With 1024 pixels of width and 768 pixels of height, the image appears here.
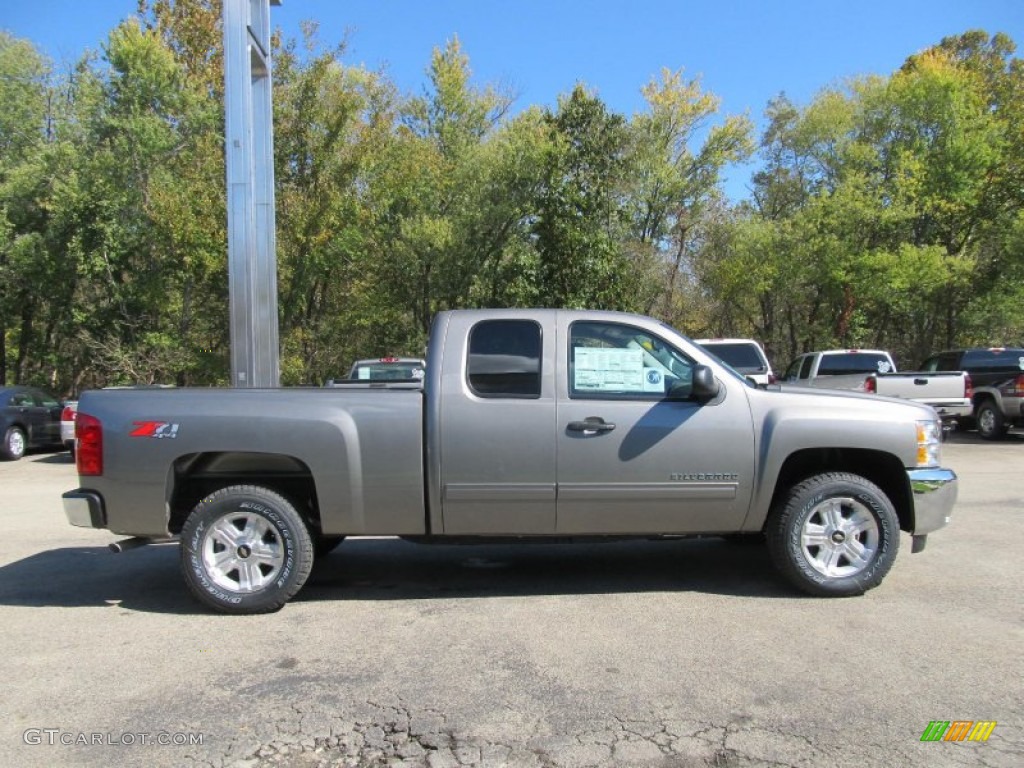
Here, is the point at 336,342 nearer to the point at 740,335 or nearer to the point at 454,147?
the point at 454,147

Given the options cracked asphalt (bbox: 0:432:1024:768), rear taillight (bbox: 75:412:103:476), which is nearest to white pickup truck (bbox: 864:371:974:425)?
cracked asphalt (bbox: 0:432:1024:768)

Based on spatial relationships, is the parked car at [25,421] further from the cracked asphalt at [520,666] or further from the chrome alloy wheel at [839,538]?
the chrome alloy wheel at [839,538]

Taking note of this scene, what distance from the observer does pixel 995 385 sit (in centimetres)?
1574

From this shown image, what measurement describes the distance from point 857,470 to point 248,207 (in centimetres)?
708

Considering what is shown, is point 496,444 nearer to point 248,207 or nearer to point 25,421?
point 248,207

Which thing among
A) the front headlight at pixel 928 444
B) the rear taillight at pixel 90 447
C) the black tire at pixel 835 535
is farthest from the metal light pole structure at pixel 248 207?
the front headlight at pixel 928 444

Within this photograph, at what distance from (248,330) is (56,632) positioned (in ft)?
15.8

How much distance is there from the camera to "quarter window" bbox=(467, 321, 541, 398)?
16.8 feet

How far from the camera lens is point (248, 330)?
29.8ft

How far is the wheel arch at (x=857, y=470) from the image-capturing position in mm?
5324

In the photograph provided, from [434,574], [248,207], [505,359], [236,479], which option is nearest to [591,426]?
[505,359]

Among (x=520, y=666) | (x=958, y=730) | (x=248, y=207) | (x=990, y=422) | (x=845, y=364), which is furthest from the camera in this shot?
(x=990, y=422)

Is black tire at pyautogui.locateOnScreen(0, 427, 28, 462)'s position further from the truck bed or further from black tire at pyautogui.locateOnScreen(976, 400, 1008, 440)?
black tire at pyautogui.locateOnScreen(976, 400, 1008, 440)

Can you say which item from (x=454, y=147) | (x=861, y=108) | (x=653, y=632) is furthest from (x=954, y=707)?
(x=861, y=108)
